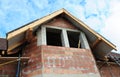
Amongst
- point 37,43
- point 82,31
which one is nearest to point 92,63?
point 82,31

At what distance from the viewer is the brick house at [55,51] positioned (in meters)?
6.98

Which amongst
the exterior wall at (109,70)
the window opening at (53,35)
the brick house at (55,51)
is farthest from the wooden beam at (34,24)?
the exterior wall at (109,70)

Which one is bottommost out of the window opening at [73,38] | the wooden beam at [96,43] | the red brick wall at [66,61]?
the red brick wall at [66,61]

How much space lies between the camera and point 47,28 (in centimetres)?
873

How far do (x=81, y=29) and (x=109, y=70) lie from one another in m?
3.03

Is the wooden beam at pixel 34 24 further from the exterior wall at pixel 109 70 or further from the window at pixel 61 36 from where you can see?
the exterior wall at pixel 109 70

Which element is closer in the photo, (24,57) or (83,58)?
(24,57)

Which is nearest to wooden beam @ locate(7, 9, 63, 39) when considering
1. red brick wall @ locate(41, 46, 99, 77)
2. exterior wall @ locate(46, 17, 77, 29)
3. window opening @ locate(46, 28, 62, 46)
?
exterior wall @ locate(46, 17, 77, 29)

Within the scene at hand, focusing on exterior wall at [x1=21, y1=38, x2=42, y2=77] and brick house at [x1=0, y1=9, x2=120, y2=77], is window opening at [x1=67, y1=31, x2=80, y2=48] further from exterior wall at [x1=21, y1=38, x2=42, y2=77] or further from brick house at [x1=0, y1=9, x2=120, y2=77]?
exterior wall at [x1=21, y1=38, x2=42, y2=77]

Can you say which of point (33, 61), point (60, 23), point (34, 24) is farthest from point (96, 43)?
point (33, 61)

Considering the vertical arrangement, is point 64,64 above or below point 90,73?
above

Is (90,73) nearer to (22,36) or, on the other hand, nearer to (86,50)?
(86,50)

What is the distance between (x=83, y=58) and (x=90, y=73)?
2.78ft

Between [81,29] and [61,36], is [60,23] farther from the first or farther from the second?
[81,29]
